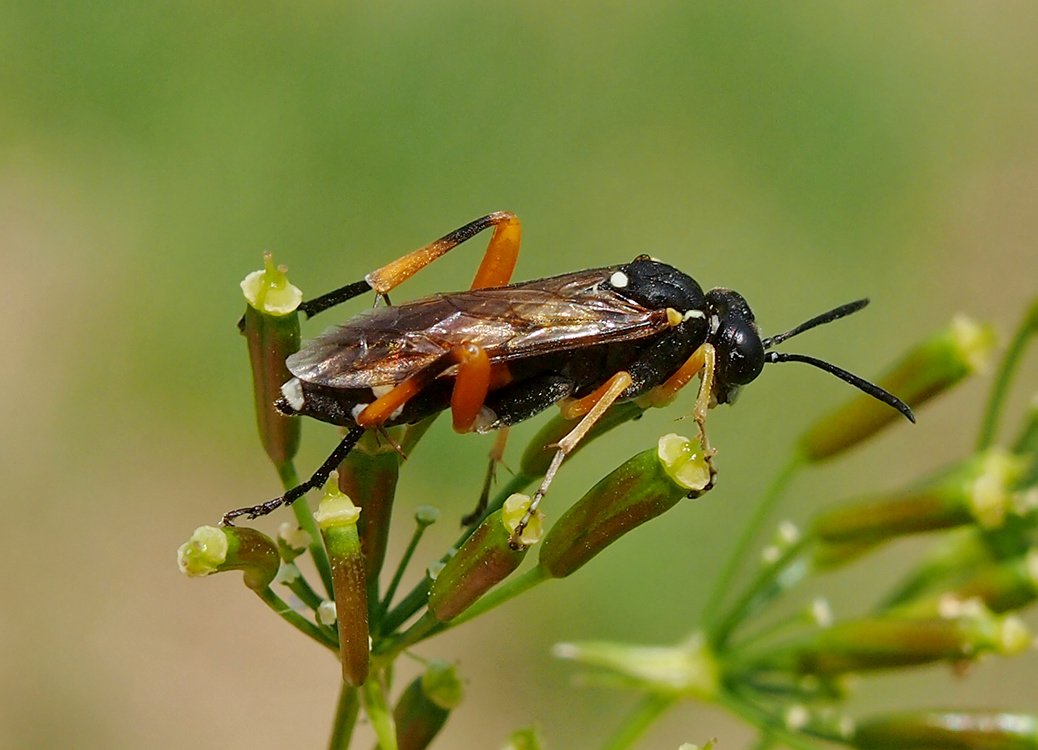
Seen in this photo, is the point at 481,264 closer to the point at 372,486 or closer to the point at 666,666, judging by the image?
the point at 372,486

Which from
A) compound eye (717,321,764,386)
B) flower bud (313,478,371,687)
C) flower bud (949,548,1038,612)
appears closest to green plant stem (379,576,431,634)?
flower bud (313,478,371,687)

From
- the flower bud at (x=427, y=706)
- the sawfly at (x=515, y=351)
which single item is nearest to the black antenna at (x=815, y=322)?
the sawfly at (x=515, y=351)

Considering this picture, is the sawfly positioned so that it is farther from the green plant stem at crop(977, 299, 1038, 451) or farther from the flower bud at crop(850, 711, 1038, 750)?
the flower bud at crop(850, 711, 1038, 750)

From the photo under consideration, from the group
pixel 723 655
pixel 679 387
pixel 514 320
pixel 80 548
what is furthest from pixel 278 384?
pixel 80 548

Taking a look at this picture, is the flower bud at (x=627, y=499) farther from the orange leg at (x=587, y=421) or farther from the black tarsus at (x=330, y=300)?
the black tarsus at (x=330, y=300)

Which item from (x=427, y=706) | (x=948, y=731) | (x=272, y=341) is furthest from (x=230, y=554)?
(x=948, y=731)
